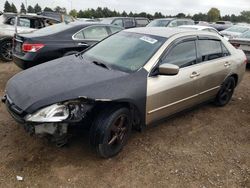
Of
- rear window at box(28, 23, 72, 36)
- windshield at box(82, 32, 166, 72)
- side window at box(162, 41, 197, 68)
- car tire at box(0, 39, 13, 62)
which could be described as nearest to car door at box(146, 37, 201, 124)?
side window at box(162, 41, 197, 68)

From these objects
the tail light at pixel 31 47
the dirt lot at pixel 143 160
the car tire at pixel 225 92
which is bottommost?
the dirt lot at pixel 143 160

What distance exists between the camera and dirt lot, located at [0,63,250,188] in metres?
2.85

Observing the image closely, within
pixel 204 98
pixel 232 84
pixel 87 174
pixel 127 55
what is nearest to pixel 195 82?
pixel 204 98

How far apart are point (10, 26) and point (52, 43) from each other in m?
3.79

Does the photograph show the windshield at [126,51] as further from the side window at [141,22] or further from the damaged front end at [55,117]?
the side window at [141,22]

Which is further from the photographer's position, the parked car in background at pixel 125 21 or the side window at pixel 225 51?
the parked car in background at pixel 125 21

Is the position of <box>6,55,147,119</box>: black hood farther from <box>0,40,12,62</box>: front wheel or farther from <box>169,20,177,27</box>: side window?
<box>169,20,177,27</box>: side window

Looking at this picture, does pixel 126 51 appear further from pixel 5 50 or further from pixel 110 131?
pixel 5 50

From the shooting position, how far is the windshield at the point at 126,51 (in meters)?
3.45

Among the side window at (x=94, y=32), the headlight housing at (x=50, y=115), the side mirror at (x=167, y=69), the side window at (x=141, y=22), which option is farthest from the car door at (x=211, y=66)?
the side window at (x=141, y=22)

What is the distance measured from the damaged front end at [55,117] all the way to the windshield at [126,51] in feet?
2.75

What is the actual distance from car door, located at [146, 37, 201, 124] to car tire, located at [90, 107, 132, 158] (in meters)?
0.36

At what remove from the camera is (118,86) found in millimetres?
3031

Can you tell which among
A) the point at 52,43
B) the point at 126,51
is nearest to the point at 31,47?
the point at 52,43
